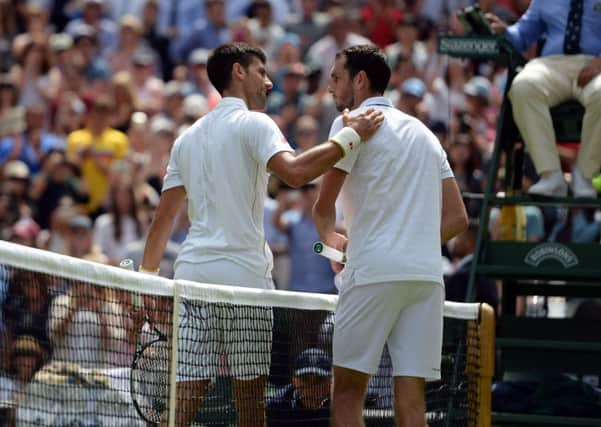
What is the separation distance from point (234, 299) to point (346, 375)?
63cm

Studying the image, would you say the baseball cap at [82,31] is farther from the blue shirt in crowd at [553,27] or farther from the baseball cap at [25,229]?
the blue shirt in crowd at [553,27]

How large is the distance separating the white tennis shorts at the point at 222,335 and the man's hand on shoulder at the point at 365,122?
2.99 feet

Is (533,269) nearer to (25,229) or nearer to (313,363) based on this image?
(313,363)

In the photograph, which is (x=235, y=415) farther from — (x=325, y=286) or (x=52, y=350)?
(x=325, y=286)

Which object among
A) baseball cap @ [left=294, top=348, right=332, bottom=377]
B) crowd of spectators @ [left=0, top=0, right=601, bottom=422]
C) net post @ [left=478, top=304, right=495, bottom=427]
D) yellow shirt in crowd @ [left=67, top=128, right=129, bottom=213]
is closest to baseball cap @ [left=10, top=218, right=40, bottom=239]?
crowd of spectators @ [left=0, top=0, right=601, bottom=422]

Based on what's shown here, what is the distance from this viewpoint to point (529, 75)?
9461mm

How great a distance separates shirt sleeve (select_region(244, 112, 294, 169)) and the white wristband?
0.33 m

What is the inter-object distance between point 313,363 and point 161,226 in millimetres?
1047

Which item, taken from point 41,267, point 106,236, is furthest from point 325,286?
point 41,267

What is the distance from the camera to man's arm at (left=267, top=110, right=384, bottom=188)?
6762mm

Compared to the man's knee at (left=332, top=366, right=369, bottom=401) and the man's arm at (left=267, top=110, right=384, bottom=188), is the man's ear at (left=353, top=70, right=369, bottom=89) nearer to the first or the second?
the man's arm at (left=267, top=110, right=384, bottom=188)

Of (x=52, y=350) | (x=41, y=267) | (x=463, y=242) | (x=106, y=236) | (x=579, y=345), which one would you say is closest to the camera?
(x=41, y=267)

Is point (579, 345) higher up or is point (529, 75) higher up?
point (529, 75)

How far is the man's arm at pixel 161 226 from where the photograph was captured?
7.40 meters
